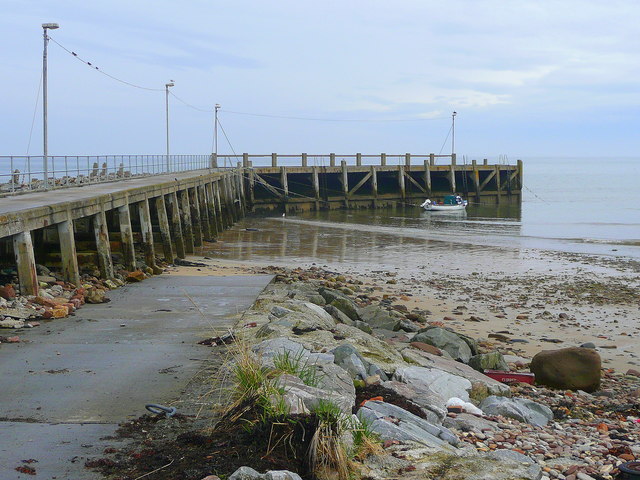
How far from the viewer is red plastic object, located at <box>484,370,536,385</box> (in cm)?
1015

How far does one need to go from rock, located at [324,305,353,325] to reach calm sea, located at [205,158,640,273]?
39.1 feet

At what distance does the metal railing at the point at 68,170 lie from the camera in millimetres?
21781

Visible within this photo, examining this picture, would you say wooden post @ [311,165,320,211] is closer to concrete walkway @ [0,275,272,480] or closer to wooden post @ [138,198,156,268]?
wooden post @ [138,198,156,268]

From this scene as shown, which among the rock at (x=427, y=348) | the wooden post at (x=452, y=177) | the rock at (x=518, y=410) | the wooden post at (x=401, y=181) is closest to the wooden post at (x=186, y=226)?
the rock at (x=427, y=348)

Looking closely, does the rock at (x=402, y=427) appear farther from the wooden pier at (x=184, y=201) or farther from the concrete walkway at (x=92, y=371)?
the wooden pier at (x=184, y=201)

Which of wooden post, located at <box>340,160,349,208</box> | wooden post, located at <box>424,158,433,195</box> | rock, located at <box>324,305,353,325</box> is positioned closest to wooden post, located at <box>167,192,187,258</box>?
rock, located at <box>324,305,353,325</box>

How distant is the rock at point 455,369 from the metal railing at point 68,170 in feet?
45.1

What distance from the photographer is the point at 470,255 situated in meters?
28.8

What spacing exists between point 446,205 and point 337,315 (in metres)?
43.9

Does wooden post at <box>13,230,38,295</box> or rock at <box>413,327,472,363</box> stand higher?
wooden post at <box>13,230,38,295</box>

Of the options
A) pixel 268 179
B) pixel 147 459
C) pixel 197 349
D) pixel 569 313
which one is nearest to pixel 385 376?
pixel 197 349

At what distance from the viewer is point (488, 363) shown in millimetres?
10742

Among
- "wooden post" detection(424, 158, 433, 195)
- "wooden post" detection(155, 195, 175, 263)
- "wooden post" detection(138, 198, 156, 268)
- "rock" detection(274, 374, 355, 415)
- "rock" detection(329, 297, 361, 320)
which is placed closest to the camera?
"rock" detection(274, 374, 355, 415)

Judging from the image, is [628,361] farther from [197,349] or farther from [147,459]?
[147,459]
